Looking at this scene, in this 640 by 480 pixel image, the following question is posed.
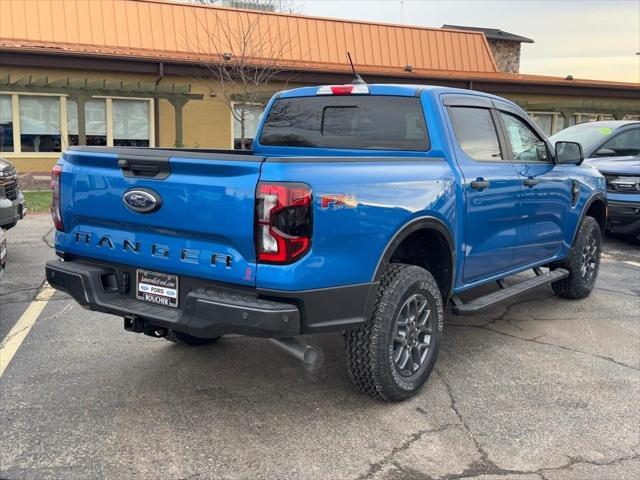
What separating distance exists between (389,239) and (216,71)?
49.1 ft

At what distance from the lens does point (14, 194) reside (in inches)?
299

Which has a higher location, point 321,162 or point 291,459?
point 321,162

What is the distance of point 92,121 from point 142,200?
14.9m

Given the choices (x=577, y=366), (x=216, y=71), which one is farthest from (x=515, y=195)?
(x=216, y=71)

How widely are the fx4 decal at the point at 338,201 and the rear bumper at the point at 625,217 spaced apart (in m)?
7.12

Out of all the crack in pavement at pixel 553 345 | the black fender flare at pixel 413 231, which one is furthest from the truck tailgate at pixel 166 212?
the crack in pavement at pixel 553 345

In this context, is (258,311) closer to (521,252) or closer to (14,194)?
(521,252)

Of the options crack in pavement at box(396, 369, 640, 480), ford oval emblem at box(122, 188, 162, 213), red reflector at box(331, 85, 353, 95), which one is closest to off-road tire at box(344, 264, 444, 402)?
crack in pavement at box(396, 369, 640, 480)

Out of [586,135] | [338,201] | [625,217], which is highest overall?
[586,135]

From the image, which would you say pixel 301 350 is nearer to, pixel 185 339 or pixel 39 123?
pixel 185 339

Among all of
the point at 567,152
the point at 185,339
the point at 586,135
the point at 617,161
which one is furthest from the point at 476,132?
the point at 586,135

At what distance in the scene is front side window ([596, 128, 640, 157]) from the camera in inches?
399

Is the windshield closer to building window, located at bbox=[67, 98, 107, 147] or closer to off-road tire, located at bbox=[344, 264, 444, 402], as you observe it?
off-road tire, located at bbox=[344, 264, 444, 402]

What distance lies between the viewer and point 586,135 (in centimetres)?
1040
